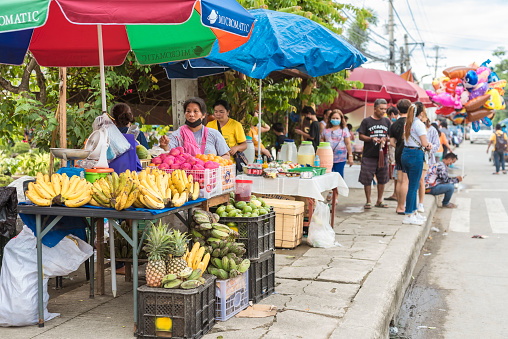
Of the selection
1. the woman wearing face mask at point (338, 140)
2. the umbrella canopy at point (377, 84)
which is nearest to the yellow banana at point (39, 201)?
the woman wearing face mask at point (338, 140)

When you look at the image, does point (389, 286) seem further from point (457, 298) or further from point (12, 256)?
point (12, 256)

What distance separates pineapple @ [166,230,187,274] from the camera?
4016mm

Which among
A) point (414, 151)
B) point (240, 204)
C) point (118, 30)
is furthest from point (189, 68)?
point (414, 151)

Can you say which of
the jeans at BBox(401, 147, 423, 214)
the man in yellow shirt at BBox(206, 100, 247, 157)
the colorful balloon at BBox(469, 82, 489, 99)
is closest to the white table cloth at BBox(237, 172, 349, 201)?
the man in yellow shirt at BBox(206, 100, 247, 157)

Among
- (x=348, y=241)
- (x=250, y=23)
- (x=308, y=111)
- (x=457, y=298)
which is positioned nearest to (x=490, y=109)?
(x=308, y=111)

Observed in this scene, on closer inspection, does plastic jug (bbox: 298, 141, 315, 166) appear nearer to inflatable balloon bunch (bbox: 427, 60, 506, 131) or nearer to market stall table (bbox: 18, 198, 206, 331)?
market stall table (bbox: 18, 198, 206, 331)

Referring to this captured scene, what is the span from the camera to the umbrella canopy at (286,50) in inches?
257

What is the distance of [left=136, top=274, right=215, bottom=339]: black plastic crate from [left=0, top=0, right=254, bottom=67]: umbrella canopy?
2.05 metres

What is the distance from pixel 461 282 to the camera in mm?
6844

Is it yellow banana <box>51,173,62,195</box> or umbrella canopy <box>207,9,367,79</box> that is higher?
umbrella canopy <box>207,9,367,79</box>

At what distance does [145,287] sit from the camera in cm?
396

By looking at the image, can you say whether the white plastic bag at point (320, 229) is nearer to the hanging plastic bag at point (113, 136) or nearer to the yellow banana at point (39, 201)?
the hanging plastic bag at point (113, 136)

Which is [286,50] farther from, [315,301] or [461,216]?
[461,216]

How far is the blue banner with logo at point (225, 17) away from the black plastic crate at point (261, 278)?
2176 millimetres
